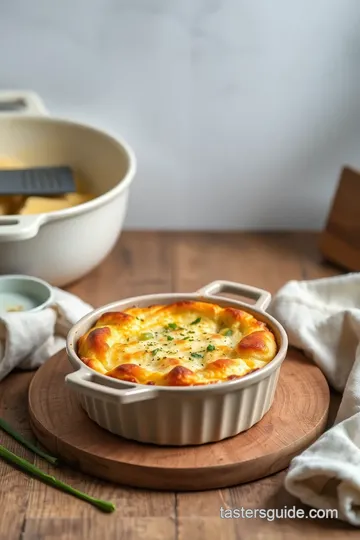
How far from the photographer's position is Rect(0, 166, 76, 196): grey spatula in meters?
1.47

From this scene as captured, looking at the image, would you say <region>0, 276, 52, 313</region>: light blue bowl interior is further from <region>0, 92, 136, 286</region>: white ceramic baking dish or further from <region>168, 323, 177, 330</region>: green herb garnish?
<region>168, 323, 177, 330</region>: green herb garnish

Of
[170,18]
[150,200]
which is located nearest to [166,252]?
[150,200]

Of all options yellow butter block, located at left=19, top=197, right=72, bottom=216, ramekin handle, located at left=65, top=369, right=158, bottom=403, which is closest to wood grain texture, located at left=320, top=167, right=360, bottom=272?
yellow butter block, located at left=19, top=197, right=72, bottom=216

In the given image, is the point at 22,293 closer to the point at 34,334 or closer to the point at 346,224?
the point at 34,334

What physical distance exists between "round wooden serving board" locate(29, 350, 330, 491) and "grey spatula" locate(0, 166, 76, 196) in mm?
380

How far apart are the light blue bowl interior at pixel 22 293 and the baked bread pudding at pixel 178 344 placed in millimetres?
198

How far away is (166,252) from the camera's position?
1672 mm

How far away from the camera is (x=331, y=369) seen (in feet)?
4.10

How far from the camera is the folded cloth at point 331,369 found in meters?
1.00

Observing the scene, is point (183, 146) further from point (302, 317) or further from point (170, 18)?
point (302, 317)

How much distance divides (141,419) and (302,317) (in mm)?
336

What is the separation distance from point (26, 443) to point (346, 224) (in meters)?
0.70

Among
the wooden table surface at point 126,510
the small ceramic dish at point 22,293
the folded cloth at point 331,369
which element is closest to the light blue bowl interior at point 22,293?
the small ceramic dish at point 22,293

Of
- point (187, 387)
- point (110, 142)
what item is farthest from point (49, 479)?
point (110, 142)
